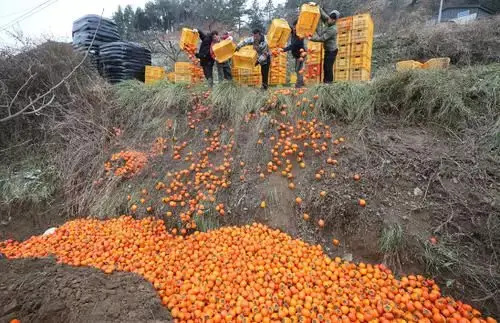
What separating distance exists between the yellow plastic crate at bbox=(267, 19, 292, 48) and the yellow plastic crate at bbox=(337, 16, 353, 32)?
103 cm

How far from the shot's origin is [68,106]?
19.1 ft

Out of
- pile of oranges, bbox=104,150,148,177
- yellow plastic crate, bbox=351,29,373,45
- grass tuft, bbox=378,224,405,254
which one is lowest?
grass tuft, bbox=378,224,405,254

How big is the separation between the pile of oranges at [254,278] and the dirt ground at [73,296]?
242mm

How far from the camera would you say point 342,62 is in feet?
18.5

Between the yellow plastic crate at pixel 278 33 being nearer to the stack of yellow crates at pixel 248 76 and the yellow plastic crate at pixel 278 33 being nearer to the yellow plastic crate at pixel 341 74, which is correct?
the stack of yellow crates at pixel 248 76

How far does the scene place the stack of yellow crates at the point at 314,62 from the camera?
5973mm

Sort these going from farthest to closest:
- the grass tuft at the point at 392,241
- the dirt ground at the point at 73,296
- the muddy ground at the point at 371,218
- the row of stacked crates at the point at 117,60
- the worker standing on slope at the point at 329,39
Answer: the row of stacked crates at the point at 117,60 < the worker standing on slope at the point at 329,39 < the grass tuft at the point at 392,241 < the muddy ground at the point at 371,218 < the dirt ground at the point at 73,296

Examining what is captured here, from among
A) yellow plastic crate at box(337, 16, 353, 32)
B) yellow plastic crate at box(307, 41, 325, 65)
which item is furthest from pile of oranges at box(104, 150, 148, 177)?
yellow plastic crate at box(337, 16, 353, 32)

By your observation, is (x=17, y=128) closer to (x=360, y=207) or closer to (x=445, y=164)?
(x=360, y=207)

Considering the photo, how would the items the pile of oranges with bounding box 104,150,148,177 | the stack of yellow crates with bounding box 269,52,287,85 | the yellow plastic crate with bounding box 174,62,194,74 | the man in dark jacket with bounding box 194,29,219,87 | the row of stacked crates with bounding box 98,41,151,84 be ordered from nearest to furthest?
the pile of oranges with bounding box 104,150,148,177 < the man in dark jacket with bounding box 194,29,219,87 < the stack of yellow crates with bounding box 269,52,287,85 < the row of stacked crates with bounding box 98,41,151,84 < the yellow plastic crate with bounding box 174,62,194,74

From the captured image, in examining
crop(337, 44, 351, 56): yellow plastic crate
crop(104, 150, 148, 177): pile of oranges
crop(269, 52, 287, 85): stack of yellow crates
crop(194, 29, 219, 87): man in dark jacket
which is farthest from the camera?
crop(269, 52, 287, 85): stack of yellow crates

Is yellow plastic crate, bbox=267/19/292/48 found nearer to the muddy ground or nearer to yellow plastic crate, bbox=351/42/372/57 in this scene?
yellow plastic crate, bbox=351/42/372/57

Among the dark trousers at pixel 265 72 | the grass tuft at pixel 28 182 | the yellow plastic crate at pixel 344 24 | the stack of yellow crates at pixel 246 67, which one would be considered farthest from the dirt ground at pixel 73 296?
the yellow plastic crate at pixel 344 24

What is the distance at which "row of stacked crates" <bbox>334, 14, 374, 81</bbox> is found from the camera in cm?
522
